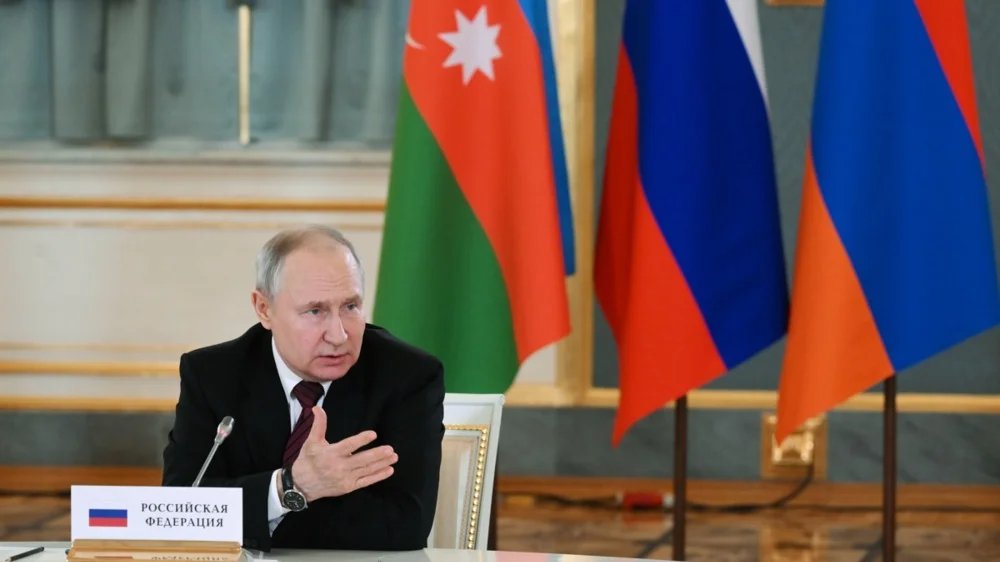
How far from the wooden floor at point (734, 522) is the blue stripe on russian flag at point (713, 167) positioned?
1084 mm

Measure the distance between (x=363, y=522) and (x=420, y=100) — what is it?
153 centimetres

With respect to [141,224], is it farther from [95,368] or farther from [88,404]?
[88,404]

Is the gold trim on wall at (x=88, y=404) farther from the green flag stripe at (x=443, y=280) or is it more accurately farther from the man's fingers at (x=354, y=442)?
the man's fingers at (x=354, y=442)

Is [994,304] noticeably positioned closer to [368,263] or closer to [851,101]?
[851,101]

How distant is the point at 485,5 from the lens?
130 inches

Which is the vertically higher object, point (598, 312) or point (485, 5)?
point (485, 5)

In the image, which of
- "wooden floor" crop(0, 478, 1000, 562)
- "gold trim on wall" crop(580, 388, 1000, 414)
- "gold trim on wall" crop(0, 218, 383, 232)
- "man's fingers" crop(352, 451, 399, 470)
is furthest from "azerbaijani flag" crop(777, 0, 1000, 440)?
"gold trim on wall" crop(0, 218, 383, 232)

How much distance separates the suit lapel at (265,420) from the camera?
7.19 feet

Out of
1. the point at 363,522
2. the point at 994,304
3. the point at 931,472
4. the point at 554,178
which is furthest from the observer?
the point at 931,472

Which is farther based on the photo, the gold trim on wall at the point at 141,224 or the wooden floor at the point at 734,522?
the gold trim on wall at the point at 141,224

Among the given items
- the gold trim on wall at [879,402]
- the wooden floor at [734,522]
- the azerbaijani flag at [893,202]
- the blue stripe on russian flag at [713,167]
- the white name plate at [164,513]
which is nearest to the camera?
the white name plate at [164,513]

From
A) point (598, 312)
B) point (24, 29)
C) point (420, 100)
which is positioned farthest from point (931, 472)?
point (24, 29)

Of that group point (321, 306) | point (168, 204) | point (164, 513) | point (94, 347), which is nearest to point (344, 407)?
point (321, 306)

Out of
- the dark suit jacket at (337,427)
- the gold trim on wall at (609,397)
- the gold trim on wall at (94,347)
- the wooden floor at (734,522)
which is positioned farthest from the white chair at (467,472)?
the gold trim on wall at (94,347)
